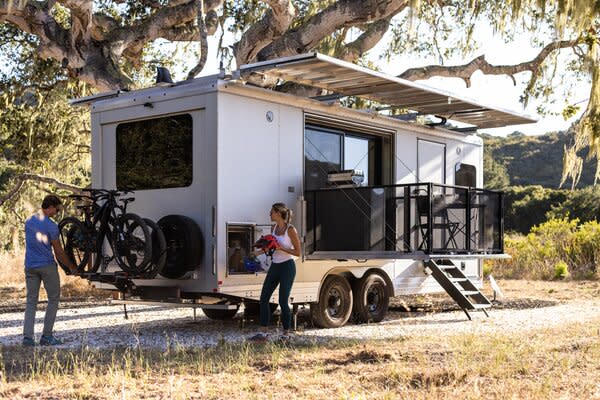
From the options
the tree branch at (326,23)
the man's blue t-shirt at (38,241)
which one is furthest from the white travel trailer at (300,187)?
the tree branch at (326,23)

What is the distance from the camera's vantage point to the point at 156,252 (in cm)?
1027

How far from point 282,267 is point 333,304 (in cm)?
209

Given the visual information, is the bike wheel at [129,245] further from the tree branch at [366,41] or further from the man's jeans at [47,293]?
the tree branch at [366,41]

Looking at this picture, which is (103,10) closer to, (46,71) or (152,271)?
(46,71)

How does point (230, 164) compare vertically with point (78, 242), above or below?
above

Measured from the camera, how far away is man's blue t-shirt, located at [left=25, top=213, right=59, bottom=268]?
32.6 ft

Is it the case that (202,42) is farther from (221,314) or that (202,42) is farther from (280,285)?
(280,285)

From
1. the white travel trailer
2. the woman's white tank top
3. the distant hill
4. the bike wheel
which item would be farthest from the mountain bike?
the distant hill

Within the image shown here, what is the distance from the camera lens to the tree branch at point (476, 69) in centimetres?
1792

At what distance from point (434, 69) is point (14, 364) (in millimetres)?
11599

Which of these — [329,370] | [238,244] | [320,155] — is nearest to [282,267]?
[238,244]

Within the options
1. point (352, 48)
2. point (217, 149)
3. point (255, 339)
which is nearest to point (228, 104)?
point (217, 149)

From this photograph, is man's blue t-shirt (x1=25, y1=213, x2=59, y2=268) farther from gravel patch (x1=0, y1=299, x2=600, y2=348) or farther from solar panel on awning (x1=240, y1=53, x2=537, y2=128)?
solar panel on awning (x1=240, y1=53, x2=537, y2=128)

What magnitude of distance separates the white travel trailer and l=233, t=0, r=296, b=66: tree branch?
341 centimetres
